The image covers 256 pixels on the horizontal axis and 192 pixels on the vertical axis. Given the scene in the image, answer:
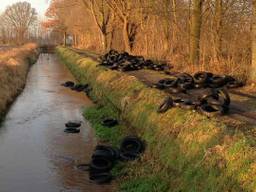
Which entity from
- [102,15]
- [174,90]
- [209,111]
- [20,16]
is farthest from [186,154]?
[20,16]

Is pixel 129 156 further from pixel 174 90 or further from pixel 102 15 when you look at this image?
pixel 102 15

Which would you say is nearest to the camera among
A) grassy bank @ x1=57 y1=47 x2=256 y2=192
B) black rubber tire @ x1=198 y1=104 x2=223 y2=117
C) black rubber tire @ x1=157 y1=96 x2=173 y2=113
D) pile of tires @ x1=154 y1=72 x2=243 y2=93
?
grassy bank @ x1=57 y1=47 x2=256 y2=192

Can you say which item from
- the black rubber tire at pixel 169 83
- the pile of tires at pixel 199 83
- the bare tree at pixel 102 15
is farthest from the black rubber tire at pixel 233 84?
the bare tree at pixel 102 15

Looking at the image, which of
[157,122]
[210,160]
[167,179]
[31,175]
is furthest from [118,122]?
[210,160]

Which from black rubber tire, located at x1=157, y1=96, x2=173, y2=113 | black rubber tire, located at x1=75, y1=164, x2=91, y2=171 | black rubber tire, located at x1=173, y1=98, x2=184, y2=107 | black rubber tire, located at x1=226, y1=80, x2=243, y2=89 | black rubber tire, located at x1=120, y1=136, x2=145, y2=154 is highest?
black rubber tire, located at x1=226, y1=80, x2=243, y2=89

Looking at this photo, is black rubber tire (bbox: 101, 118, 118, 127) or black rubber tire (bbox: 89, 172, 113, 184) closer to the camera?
black rubber tire (bbox: 89, 172, 113, 184)

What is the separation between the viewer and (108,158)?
1241 centimetres

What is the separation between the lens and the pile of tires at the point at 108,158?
1191cm

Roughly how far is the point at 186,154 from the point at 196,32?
14.3 m

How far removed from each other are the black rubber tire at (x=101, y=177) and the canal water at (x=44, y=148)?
165mm

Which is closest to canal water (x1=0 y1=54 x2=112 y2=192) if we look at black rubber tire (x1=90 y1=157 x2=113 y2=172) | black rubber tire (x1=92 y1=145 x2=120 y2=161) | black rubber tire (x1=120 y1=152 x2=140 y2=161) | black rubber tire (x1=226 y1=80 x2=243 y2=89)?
black rubber tire (x1=90 y1=157 x2=113 y2=172)

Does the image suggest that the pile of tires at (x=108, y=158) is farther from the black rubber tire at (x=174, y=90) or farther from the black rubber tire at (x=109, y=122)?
the black rubber tire at (x=109, y=122)

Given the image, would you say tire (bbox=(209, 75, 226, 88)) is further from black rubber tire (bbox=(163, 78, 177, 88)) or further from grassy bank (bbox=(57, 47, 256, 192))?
grassy bank (bbox=(57, 47, 256, 192))

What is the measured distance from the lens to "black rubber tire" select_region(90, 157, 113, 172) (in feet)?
39.8
